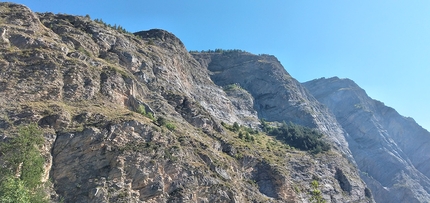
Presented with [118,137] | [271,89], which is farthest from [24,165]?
[271,89]

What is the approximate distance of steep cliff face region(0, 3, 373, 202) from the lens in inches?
1704

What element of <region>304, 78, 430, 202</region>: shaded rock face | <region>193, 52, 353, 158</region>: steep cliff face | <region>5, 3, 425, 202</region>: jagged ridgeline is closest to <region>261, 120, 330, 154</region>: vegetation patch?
<region>5, 3, 425, 202</region>: jagged ridgeline

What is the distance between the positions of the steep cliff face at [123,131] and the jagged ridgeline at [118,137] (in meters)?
→ 0.16

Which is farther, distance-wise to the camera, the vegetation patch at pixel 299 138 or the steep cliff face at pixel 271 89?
the steep cliff face at pixel 271 89

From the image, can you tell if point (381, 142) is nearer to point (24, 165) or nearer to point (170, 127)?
point (170, 127)

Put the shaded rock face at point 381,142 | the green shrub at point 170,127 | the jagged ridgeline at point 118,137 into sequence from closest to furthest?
the jagged ridgeline at point 118,137 < the green shrub at point 170,127 < the shaded rock face at point 381,142

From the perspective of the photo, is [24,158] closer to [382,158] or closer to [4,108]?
[4,108]

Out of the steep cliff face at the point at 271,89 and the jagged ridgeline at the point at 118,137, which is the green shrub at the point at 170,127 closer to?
the jagged ridgeline at the point at 118,137

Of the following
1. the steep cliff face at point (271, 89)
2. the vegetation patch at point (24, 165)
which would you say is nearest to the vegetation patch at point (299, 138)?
the steep cliff face at point (271, 89)

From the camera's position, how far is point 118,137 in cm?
4691

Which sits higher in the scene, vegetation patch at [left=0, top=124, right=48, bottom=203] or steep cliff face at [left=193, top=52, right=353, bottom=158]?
steep cliff face at [left=193, top=52, right=353, bottom=158]

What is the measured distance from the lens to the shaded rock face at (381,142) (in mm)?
123875

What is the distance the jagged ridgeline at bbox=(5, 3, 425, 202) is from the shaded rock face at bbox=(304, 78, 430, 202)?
39.1 m

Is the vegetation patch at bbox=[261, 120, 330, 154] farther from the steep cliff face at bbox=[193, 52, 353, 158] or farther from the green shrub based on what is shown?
the green shrub
